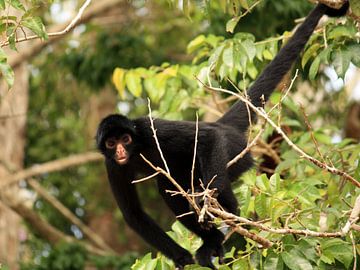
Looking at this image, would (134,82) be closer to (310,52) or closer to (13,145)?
(310,52)

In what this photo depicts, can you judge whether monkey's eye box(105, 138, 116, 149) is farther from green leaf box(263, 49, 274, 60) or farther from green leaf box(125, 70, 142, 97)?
green leaf box(263, 49, 274, 60)

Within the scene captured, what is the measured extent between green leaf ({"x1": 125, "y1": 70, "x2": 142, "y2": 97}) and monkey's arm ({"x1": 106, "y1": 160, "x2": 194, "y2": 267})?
138cm

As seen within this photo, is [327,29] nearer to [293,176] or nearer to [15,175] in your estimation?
[293,176]

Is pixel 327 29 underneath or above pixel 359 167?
above

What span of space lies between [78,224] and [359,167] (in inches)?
356

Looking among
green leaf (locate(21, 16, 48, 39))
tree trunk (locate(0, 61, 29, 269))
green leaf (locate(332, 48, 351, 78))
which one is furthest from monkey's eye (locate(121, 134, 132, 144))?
tree trunk (locate(0, 61, 29, 269))

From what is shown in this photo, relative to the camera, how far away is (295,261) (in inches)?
194

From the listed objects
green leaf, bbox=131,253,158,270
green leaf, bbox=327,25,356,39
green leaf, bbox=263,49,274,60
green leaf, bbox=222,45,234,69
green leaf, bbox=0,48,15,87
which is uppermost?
green leaf, bbox=0,48,15,87

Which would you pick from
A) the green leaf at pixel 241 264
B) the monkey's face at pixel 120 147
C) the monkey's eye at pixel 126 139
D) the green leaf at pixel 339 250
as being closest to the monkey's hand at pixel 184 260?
the monkey's face at pixel 120 147

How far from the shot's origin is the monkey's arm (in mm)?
7074

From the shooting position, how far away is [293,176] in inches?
304

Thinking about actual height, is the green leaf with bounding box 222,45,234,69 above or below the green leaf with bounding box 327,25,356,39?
above

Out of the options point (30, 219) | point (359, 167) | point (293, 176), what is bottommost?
point (30, 219)

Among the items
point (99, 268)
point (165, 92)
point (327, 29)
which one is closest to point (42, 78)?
point (99, 268)
